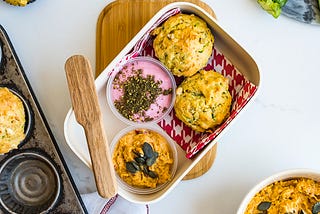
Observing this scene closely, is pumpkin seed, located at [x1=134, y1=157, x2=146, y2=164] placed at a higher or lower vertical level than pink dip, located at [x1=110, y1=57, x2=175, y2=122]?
lower

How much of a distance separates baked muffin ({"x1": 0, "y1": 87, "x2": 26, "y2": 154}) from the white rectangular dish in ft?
0.54

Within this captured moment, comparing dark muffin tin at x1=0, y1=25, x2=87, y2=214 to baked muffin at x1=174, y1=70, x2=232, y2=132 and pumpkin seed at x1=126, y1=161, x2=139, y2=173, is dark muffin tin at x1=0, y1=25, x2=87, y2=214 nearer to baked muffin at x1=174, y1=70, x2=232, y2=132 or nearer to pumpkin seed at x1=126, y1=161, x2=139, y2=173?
pumpkin seed at x1=126, y1=161, x2=139, y2=173

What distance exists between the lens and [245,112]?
214 centimetres

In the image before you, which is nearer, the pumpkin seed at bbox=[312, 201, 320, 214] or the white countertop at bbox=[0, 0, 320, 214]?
the pumpkin seed at bbox=[312, 201, 320, 214]

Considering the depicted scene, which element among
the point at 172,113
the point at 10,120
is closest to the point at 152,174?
the point at 172,113

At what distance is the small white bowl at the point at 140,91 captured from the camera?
204cm

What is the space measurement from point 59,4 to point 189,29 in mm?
472

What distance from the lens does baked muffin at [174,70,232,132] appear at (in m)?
1.98

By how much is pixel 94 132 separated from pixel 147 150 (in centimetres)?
24

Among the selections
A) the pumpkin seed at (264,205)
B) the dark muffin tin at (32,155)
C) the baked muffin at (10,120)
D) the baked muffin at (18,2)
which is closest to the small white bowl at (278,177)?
the pumpkin seed at (264,205)

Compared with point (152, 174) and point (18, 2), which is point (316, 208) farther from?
point (18, 2)

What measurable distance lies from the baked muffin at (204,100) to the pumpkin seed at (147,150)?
0.14 meters

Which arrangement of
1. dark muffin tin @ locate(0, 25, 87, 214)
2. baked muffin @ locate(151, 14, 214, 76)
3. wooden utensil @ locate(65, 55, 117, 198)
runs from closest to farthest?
wooden utensil @ locate(65, 55, 117, 198)
baked muffin @ locate(151, 14, 214, 76)
dark muffin tin @ locate(0, 25, 87, 214)

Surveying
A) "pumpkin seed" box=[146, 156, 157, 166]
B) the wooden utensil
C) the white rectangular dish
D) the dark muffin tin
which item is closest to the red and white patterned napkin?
the white rectangular dish
